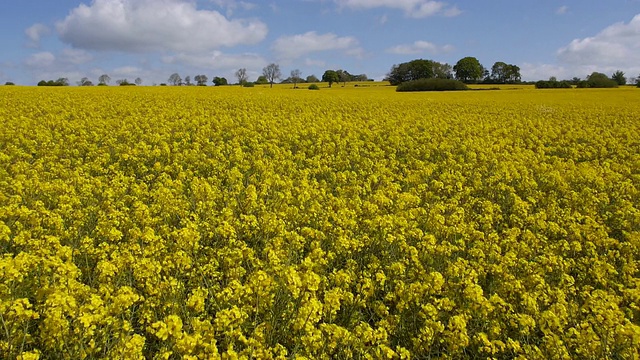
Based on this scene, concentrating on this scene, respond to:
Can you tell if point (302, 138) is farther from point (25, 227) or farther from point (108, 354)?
point (108, 354)

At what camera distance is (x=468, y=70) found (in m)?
92.2

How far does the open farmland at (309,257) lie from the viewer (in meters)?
4.14

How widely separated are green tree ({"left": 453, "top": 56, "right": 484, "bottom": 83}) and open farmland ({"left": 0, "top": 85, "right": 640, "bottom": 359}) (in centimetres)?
8608

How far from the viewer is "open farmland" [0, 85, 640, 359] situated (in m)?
4.14

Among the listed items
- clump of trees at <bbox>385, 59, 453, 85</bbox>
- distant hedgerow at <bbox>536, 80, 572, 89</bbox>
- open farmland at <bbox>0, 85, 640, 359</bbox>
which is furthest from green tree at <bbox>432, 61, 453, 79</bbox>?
open farmland at <bbox>0, 85, 640, 359</bbox>

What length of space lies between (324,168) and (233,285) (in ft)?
22.9

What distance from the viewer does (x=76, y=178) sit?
858 centimetres

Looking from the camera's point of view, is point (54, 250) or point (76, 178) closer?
point (54, 250)

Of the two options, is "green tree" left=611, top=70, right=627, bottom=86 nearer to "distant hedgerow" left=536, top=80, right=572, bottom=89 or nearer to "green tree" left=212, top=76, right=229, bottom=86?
"distant hedgerow" left=536, top=80, right=572, bottom=89

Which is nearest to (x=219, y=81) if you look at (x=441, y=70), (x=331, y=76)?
(x=331, y=76)

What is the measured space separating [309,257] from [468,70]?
9598 cm

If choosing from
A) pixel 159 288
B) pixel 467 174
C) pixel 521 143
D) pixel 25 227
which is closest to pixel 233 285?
pixel 159 288

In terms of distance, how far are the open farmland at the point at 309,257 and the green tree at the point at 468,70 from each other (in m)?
86.1

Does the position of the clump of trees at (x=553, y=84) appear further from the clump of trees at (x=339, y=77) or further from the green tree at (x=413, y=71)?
the clump of trees at (x=339, y=77)
